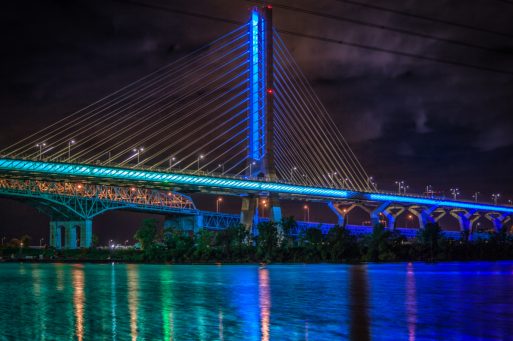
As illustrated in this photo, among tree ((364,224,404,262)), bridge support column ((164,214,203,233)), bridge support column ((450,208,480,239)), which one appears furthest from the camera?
bridge support column ((450,208,480,239))

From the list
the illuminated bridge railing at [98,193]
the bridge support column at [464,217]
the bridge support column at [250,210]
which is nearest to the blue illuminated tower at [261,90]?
the bridge support column at [250,210]

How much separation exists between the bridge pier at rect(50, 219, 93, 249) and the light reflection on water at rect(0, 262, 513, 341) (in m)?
67.4

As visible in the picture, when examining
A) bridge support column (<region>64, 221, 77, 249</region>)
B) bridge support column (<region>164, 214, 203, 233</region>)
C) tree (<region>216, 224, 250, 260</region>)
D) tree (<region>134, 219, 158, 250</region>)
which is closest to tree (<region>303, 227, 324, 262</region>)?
tree (<region>216, 224, 250, 260</region>)

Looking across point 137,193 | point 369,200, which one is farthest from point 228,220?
point 369,200

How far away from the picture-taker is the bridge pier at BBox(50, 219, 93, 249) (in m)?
98.8

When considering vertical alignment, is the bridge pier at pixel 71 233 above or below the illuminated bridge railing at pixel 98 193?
below

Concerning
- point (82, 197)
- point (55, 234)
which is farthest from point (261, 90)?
point (55, 234)

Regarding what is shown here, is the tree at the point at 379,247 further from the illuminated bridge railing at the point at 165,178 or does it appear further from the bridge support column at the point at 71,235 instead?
the bridge support column at the point at 71,235

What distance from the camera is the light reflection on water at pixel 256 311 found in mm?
16859

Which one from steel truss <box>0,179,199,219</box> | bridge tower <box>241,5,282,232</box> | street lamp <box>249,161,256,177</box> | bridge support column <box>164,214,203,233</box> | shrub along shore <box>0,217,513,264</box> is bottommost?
shrub along shore <box>0,217,513,264</box>

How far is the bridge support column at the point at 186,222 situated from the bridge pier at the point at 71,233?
33804mm

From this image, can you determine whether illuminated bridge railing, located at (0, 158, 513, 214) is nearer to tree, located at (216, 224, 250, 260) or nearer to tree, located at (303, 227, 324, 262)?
tree, located at (216, 224, 250, 260)

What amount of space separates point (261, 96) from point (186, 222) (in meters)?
65.6

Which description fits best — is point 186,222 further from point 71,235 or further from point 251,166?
point 251,166
